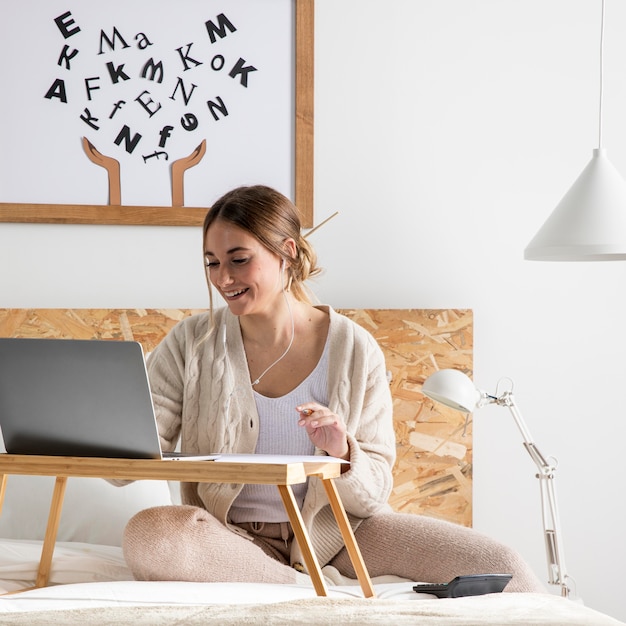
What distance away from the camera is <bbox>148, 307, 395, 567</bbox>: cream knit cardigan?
185cm

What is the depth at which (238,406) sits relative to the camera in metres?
1.90

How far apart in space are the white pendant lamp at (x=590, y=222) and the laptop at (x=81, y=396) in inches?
45.0

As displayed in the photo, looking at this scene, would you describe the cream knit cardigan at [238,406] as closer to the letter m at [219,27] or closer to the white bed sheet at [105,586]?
the white bed sheet at [105,586]

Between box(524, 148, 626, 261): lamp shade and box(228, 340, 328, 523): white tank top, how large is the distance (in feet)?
2.13

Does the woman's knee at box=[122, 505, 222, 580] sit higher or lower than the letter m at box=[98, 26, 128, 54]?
lower

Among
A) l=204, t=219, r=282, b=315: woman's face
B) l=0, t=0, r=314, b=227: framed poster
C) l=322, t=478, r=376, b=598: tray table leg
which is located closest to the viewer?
l=322, t=478, r=376, b=598: tray table leg

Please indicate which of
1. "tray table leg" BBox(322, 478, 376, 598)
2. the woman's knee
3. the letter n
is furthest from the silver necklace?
the letter n

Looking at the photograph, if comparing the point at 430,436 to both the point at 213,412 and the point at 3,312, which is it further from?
the point at 3,312

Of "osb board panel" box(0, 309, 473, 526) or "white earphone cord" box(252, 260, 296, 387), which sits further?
"osb board panel" box(0, 309, 473, 526)

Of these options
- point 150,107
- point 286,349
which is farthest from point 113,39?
point 286,349

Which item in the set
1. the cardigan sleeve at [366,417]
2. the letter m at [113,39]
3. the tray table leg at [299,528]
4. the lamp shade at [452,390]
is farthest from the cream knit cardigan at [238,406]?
the letter m at [113,39]

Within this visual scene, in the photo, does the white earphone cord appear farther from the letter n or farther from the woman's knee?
the letter n

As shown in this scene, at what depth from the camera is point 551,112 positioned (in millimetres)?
2654

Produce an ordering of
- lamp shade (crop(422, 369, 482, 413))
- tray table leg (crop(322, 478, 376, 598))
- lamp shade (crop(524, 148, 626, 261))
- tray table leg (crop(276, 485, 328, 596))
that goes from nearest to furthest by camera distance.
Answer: tray table leg (crop(276, 485, 328, 596)) < tray table leg (crop(322, 478, 376, 598)) < lamp shade (crop(422, 369, 482, 413)) < lamp shade (crop(524, 148, 626, 261))
